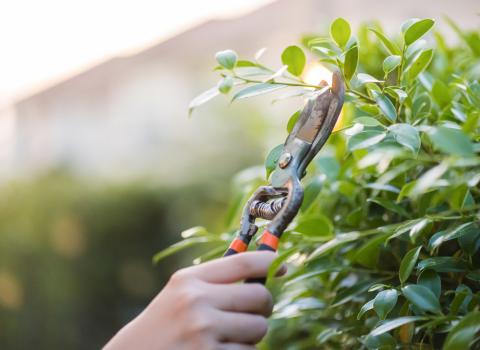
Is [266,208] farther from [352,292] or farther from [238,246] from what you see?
[352,292]

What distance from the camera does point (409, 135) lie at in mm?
309

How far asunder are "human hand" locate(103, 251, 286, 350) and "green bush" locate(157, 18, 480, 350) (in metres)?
0.04

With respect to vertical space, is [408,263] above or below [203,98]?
below

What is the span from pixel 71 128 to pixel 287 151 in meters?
4.18

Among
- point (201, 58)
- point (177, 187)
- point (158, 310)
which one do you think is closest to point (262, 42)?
point (201, 58)

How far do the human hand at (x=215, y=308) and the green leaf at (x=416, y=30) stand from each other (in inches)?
10.2

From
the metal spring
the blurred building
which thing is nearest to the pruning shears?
the metal spring

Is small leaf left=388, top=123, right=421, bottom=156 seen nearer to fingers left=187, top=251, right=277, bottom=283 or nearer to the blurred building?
fingers left=187, top=251, right=277, bottom=283

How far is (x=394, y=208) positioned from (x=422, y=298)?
12 centimetres

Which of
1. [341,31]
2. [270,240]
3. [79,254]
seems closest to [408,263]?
[270,240]

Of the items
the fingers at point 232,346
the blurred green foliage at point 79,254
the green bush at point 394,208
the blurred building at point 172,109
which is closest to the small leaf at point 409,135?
the green bush at point 394,208

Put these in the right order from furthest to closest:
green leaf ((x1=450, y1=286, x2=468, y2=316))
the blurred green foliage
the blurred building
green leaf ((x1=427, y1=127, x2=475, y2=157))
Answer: the blurred building < the blurred green foliage < green leaf ((x1=450, y1=286, x2=468, y2=316)) < green leaf ((x1=427, y1=127, x2=475, y2=157))

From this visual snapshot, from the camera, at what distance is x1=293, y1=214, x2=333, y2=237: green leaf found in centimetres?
43

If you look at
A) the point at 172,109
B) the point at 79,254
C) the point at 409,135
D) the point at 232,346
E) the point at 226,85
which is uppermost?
the point at 172,109
